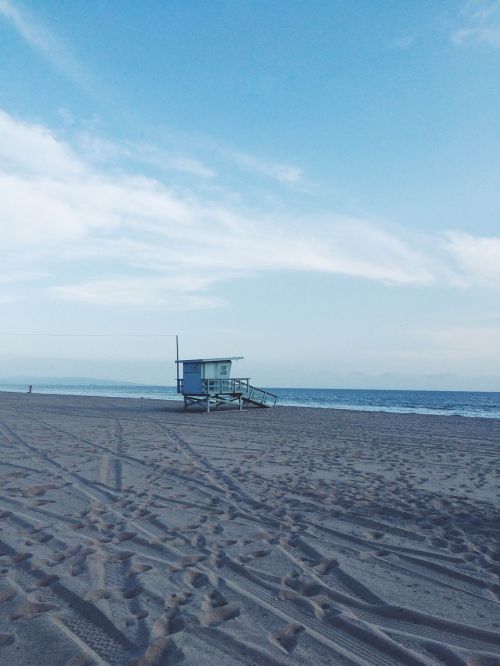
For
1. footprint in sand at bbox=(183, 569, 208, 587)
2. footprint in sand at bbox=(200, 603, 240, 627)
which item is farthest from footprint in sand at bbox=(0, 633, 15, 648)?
footprint in sand at bbox=(183, 569, 208, 587)

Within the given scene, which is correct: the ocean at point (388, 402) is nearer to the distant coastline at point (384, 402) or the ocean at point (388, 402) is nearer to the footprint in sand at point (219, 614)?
the distant coastline at point (384, 402)

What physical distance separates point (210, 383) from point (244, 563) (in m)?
23.7

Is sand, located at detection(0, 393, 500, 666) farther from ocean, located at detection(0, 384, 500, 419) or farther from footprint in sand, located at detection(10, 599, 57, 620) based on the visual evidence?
ocean, located at detection(0, 384, 500, 419)

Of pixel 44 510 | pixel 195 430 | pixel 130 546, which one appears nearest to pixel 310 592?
pixel 130 546

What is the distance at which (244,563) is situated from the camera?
5043 mm

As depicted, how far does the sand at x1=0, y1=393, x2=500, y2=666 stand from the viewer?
353cm

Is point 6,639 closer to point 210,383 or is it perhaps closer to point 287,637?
point 287,637

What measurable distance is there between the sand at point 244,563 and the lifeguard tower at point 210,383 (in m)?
17.7

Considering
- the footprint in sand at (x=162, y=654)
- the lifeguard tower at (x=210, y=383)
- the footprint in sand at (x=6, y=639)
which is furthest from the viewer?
the lifeguard tower at (x=210, y=383)

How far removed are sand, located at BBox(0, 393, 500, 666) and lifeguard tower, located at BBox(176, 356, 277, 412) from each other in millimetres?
17665

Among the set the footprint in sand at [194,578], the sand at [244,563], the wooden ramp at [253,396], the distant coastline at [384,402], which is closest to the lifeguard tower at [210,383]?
the wooden ramp at [253,396]

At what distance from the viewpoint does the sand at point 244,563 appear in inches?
139

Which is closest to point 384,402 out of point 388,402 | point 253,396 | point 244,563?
point 388,402

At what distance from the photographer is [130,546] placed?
17.9ft
